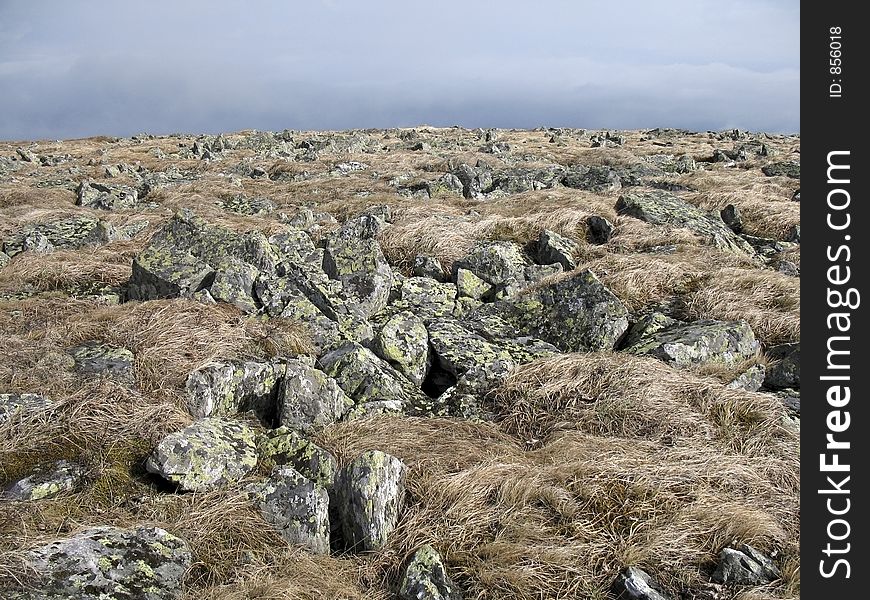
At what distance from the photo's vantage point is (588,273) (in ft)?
30.6

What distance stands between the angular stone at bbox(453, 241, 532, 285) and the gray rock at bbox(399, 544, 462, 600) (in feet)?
22.4

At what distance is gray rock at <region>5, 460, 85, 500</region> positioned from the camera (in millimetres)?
4836

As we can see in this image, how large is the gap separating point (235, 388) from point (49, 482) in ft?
6.74

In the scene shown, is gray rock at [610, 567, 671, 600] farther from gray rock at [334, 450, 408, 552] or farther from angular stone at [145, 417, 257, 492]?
angular stone at [145, 417, 257, 492]

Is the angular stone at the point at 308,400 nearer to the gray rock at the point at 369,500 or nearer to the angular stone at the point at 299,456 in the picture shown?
the angular stone at the point at 299,456

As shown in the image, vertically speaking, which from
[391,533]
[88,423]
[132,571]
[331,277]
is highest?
[331,277]

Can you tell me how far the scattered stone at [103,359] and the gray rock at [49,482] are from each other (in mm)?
1424

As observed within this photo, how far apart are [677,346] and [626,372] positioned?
123cm

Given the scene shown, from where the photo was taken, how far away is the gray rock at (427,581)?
4297 mm

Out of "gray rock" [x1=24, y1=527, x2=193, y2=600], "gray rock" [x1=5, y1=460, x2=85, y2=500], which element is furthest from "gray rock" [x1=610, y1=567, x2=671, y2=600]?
"gray rock" [x1=5, y1=460, x2=85, y2=500]

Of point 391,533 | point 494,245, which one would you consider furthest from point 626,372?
point 494,245

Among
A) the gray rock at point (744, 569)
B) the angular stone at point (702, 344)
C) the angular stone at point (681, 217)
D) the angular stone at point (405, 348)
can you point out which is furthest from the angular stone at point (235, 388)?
the angular stone at point (681, 217)

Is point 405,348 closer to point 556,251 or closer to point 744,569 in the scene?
point 744,569
